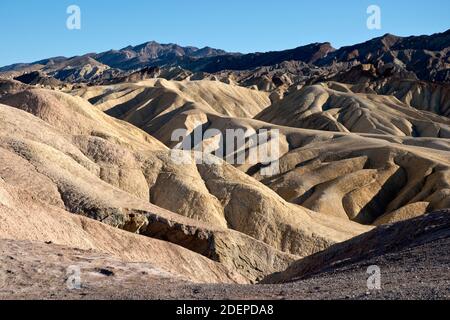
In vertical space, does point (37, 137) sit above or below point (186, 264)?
above

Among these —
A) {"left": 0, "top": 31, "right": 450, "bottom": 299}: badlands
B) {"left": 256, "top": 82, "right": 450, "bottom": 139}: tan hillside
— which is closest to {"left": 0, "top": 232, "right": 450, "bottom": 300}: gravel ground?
{"left": 0, "top": 31, "right": 450, "bottom": 299}: badlands

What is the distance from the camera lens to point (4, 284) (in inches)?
505

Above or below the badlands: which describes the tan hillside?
above

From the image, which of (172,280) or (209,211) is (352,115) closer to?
(209,211)

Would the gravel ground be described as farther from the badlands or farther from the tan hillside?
the tan hillside

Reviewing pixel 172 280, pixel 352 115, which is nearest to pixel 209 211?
pixel 172 280

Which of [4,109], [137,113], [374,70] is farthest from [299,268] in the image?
[374,70]

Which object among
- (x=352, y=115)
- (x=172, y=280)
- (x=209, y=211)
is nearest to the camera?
(x=172, y=280)

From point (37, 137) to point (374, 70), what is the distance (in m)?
109

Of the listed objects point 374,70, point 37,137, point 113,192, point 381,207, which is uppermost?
point 374,70

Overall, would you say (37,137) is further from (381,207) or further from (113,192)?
(381,207)

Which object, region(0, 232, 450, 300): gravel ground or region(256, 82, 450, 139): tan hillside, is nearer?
region(0, 232, 450, 300): gravel ground

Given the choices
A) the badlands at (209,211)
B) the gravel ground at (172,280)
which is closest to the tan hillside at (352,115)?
the badlands at (209,211)

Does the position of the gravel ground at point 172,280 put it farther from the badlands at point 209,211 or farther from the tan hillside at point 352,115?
the tan hillside at point 352,115
